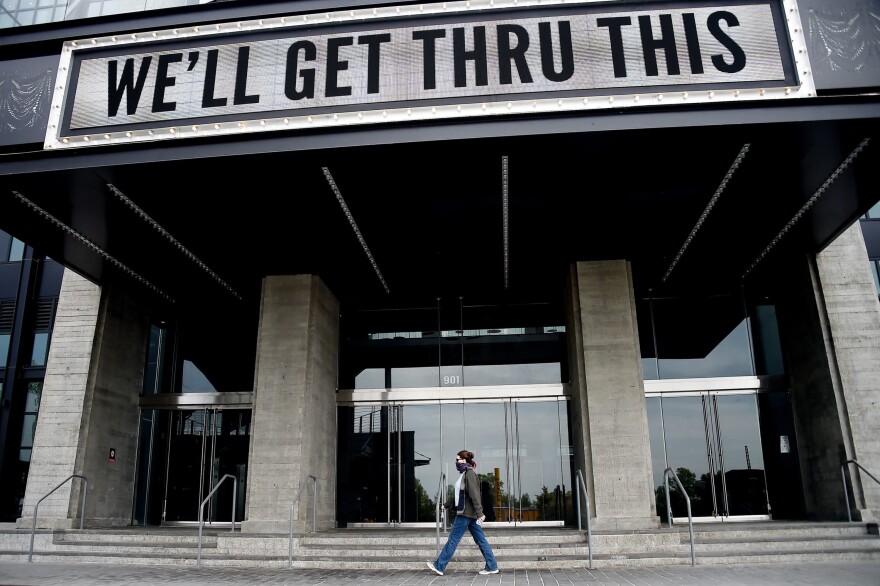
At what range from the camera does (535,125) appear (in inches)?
343

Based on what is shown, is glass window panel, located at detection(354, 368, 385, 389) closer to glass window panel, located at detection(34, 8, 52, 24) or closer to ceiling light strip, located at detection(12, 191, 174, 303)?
ceiling light strip, located at detection(12, 191, 174, 303)

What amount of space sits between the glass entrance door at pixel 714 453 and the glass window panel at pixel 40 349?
13.5 metres

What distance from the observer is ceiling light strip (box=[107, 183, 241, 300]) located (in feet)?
33.7

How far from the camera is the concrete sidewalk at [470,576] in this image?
831 cm

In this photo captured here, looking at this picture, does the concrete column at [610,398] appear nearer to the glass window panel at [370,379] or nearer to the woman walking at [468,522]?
the woman walking at [468,522]

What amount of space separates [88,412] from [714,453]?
1275 cm

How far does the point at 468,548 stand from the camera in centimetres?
1074

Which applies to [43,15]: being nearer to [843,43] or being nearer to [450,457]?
[450,457]

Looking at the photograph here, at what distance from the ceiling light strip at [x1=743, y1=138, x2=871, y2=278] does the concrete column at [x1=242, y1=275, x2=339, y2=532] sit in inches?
345

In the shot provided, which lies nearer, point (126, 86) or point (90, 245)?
point (126, 86)

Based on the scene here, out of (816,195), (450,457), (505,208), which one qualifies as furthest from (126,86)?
(816,195)

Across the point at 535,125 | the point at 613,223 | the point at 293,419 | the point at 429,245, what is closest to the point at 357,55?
the point at 535,125

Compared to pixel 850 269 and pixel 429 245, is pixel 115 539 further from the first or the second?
pixel 850 269

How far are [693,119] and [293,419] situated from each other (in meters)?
8.65
